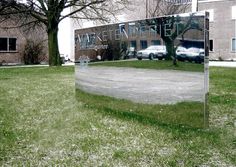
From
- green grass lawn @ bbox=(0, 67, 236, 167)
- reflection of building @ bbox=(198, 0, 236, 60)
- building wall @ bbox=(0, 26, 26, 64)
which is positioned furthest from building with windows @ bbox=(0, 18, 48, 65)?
green grass lawn @ bbox=(0, 67, 236, 167)

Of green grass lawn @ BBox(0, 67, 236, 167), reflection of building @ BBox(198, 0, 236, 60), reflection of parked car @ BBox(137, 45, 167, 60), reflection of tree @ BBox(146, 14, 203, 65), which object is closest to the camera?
green grass lawn @ BBox(0, 67, 236, 167)

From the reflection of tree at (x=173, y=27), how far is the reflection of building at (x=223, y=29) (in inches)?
1505

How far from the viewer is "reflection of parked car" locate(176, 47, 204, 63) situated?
261 inches

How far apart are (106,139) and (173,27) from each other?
280 centimetres

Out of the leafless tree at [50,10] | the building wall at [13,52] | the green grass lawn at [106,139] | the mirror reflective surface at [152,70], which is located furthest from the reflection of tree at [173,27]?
the building wall at [13,52]

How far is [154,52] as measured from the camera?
26.6 ft

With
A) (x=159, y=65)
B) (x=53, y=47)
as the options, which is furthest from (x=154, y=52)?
(x=53, y=47)

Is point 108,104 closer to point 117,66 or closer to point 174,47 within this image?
point 117,66

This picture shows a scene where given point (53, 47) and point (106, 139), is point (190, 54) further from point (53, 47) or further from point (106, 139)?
point (53, 47)

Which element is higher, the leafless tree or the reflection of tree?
the leafless tree

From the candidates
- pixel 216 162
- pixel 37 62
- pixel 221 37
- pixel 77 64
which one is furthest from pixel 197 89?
pixel 221 37

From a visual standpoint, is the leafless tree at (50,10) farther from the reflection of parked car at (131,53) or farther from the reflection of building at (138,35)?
the reflection of parked car at (131,53)

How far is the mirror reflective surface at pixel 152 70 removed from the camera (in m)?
6.83

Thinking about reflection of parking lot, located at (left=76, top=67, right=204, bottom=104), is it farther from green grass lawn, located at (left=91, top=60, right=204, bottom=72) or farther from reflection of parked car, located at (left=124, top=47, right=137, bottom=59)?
reflection of parked car, located at (left=124, top=47, right=137, bottom=59)
